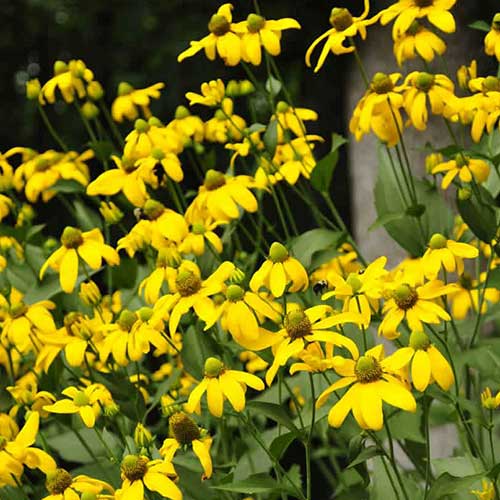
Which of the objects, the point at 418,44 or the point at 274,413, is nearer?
the point at 274,413

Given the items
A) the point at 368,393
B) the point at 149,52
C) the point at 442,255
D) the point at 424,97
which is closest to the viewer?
the point at 368,393

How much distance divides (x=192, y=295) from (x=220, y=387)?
0.42 feet

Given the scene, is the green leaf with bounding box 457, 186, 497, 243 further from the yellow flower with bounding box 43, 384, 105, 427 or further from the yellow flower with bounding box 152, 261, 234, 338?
the yellow flower with bounding box 43, 384, 105, 427

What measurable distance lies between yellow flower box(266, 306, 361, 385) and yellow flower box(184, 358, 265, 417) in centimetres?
3

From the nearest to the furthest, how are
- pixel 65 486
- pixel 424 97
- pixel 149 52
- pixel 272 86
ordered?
1. pixel 65 486
2. pixel 424 97
3. pixel 272 86
4. pixel 149 52

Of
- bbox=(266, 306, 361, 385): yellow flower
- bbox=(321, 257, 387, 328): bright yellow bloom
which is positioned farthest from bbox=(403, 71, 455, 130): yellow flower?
bbox=(266, 306, 361, 385): yellow flower

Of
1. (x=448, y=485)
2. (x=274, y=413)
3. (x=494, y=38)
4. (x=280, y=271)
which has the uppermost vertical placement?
(x=494, y=38)

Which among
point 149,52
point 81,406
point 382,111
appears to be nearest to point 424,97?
point 382,111

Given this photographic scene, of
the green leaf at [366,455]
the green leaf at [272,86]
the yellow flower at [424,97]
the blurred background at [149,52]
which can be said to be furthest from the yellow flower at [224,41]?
the blurred background at [149,52]

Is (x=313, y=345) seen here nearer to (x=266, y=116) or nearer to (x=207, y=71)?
(x=266, y=116)

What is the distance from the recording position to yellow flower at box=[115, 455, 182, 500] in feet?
3.26

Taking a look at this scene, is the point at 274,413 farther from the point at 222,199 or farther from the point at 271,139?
the point at 271,139

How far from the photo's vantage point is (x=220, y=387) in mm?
1033

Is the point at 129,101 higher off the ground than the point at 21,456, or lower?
higher
